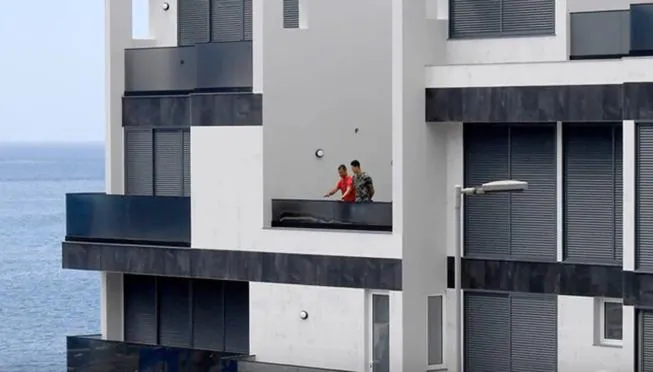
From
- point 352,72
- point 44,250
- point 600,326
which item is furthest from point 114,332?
point 44,250

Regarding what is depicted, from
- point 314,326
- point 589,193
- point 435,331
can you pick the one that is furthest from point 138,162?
point 589,193

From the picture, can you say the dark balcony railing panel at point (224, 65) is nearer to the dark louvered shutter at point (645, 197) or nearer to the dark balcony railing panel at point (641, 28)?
the dark balcony railing panel at point (641, 28)

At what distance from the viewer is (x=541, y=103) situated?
39.9 meters

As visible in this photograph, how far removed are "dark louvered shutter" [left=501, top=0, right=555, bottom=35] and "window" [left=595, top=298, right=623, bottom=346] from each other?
487 centimetres

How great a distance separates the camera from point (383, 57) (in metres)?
44.2

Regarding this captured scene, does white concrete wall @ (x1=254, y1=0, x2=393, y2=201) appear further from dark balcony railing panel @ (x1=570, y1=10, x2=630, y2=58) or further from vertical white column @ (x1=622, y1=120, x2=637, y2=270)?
vertical white column @ (x1=622, y1=120, x2=637, y2=270)

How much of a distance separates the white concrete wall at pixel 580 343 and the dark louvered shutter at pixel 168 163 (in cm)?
915

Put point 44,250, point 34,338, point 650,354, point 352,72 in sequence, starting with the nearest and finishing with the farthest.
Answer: point 650,354, point 352,72, point 34,338, point 44,250

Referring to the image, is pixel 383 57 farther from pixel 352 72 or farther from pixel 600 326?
pixel 600 326

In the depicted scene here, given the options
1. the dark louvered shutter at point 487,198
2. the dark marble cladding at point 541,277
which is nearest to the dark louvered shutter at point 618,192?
the dark marble cladding at point 541,277

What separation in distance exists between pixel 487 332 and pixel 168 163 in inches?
320

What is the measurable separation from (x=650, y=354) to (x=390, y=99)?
8.56 m

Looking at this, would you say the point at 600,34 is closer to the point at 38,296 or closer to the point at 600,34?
the point at 600,34

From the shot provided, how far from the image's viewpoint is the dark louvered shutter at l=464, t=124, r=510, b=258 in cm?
4116
